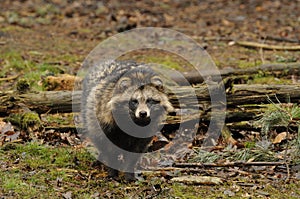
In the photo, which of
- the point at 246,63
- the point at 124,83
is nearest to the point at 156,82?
the point at 124,83

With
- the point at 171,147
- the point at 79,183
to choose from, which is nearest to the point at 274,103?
the point at 171,147

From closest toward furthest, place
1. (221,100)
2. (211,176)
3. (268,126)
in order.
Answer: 1. (211,176)
2. (268,126)
3. (221,100)

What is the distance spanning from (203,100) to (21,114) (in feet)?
8.38

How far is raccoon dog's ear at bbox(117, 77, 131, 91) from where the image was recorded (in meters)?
5.68

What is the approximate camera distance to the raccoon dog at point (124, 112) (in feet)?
18.6

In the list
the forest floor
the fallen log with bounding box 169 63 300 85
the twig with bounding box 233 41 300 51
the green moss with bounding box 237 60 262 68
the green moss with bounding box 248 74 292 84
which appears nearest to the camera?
the forest floor

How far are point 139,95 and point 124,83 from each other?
0.84ft

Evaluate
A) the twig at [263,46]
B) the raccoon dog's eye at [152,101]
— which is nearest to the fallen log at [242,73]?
the raccoon dog's eye at [152,101]

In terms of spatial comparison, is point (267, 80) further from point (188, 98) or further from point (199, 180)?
point (199, 180)

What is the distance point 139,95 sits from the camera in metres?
5.57

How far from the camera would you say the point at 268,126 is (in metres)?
6.41

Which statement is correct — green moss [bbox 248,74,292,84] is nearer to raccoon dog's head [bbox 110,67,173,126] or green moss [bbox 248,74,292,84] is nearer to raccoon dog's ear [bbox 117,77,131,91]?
raccoon dog's head [bbox 110,67,173,126]

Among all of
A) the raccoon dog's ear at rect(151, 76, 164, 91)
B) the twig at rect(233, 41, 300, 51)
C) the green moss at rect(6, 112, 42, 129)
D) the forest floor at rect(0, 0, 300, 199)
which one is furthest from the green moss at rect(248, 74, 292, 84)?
the green moss at rect(6, 112, 42, 129)

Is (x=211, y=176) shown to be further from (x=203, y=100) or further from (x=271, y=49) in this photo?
(x=271, y=49)
